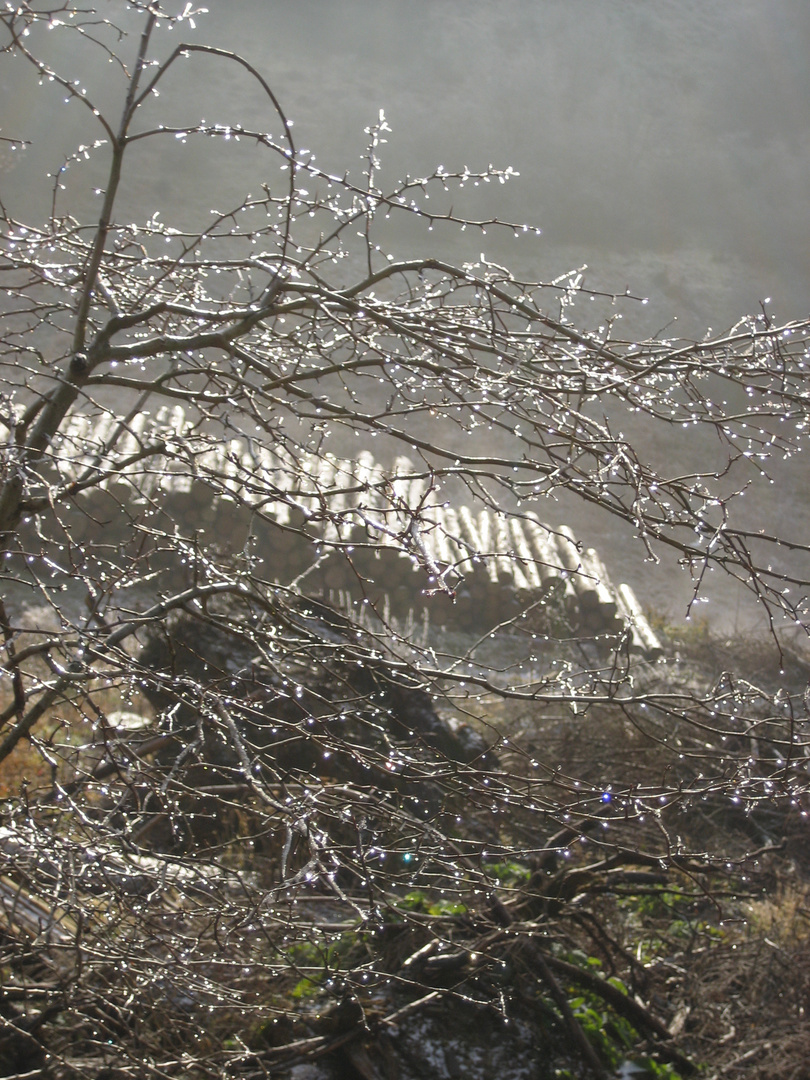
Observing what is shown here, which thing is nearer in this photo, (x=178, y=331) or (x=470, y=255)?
(x=178, y=331)

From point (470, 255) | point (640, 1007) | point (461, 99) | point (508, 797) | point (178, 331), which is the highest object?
point (461, 99)

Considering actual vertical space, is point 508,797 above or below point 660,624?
below

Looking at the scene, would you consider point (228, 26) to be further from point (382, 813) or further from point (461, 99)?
point (382, 813)

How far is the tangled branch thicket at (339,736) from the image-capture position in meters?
1.96

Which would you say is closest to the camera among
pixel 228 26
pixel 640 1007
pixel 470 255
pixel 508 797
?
pixel 508 797

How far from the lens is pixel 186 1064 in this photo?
7.42ft

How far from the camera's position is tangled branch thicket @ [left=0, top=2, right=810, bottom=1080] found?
196 centimetres

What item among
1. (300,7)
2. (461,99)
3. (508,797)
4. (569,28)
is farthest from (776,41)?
(508,797)

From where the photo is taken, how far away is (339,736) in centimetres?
379

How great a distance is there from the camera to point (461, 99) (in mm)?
20203

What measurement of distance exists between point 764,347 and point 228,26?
21.2 m

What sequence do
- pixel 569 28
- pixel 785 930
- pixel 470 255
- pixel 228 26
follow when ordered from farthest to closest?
1. pixel 569 28
2. pixel 228 26
3. pixel 470 255
4. pixel 785 930

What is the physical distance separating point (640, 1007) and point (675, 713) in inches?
89.4

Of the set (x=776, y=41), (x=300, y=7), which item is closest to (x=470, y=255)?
(x=300, y=7)
